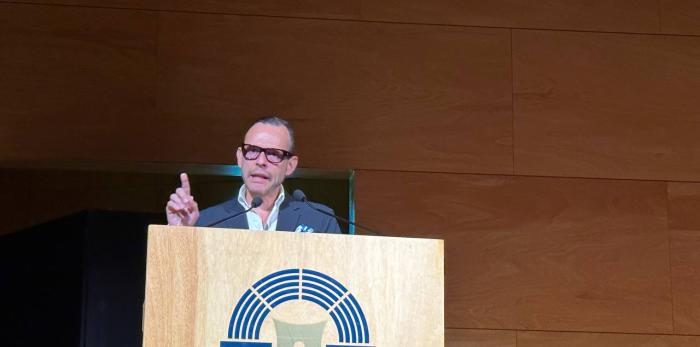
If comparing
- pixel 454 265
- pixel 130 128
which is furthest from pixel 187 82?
pixel 454 265

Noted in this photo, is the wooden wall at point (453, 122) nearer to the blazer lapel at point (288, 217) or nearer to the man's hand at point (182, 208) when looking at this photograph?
the blazer lapel at point (288, 217)

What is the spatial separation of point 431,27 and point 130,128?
132cm

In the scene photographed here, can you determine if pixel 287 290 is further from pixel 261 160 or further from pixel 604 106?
pixel 604 106

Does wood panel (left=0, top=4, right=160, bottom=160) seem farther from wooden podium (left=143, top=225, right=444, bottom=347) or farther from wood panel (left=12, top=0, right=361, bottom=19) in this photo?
wooden podium (left=143, top=225, right=444, bottom=347)

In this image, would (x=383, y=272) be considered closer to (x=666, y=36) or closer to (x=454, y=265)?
(x=454, y=265)

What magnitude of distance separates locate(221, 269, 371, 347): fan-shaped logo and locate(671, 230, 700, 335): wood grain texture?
2.51 meters

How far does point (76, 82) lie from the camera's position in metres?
4.47

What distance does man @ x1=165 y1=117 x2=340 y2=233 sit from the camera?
9.86ft

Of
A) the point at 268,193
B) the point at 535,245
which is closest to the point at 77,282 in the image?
the point at 268,193

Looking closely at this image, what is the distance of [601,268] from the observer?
451 centimetres

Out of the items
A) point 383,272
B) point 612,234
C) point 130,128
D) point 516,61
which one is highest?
point 516,61

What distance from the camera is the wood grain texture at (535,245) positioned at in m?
4.46

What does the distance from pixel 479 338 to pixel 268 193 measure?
167 cm

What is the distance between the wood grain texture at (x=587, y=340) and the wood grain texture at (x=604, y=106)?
0.66 m
